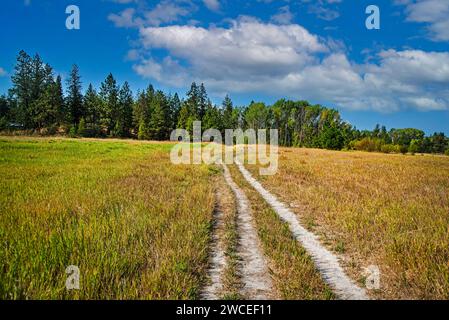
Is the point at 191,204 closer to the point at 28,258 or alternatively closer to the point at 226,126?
the point at 28,258

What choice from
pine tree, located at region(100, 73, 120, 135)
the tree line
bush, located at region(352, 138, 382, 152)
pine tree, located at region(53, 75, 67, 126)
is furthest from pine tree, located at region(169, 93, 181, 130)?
bush, located at region(352, 138, 382, 152)

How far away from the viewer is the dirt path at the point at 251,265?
16.3ft

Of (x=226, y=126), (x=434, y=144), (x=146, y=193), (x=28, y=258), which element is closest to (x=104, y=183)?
(x=146, y=193)

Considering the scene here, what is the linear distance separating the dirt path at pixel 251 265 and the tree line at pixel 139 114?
70.4 metres

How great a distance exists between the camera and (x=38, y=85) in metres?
76.6

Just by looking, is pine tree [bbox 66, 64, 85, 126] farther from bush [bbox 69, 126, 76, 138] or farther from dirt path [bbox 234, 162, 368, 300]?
dirt path [bbox 234, 162, 368, 300]

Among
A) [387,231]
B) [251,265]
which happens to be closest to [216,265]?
[251,265]

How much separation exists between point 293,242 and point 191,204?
4.28m

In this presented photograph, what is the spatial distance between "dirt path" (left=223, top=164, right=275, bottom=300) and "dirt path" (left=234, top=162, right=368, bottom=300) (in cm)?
113

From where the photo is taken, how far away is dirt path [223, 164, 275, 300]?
4965 mm

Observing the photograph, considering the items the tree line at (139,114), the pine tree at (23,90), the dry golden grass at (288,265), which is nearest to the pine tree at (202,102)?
the tree line at (139,114)

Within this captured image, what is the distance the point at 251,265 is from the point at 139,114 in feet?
294

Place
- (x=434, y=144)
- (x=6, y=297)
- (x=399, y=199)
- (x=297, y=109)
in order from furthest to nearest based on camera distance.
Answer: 1. (x=434, y=144)
2. (x=297, y=109)
3. (x=399, y=199)
4. (x=6, y=297)
